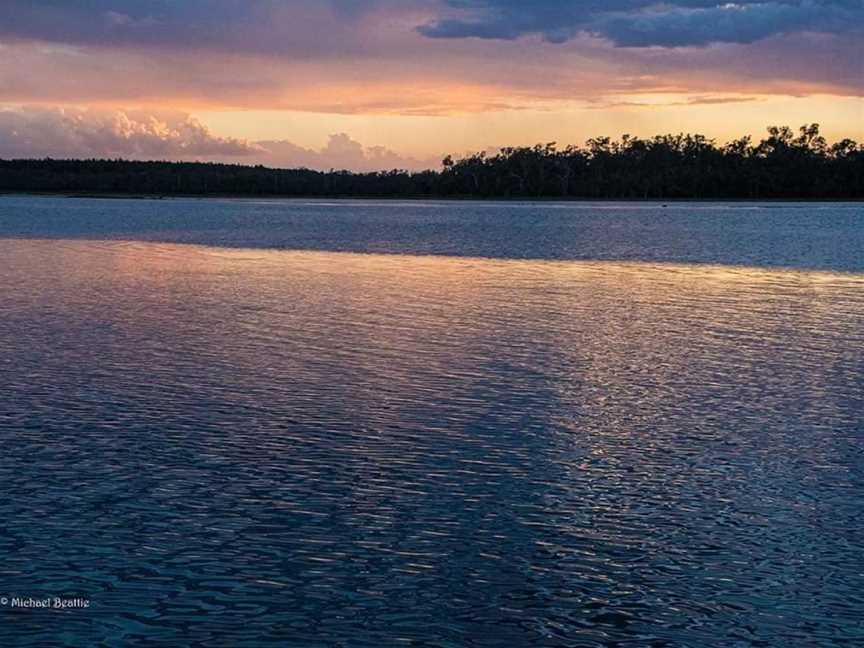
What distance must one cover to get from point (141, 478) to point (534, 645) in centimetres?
571

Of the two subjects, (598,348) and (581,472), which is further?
(598,348)

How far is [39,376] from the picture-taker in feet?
59.3

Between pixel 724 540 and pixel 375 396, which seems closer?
pixel 724 540

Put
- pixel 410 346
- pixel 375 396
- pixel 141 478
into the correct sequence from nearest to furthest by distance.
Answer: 1. pixel 141 478
2. pixel 375 396
3. pixel 410 346

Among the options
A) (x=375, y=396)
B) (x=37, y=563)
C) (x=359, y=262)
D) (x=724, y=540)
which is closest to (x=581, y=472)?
(x=724, y=540)

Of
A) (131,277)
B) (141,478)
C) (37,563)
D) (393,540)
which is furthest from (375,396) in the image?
(131,277)

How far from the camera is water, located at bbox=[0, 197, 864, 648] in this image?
8.91m

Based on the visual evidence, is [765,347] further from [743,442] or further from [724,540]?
[724,540]

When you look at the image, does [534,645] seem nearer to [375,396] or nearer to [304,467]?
[304,467]

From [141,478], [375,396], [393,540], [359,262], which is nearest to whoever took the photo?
[393,540]

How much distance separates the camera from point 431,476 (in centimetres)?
1256

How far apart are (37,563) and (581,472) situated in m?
6.13

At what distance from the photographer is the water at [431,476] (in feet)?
29.2

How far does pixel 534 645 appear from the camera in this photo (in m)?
8.34
